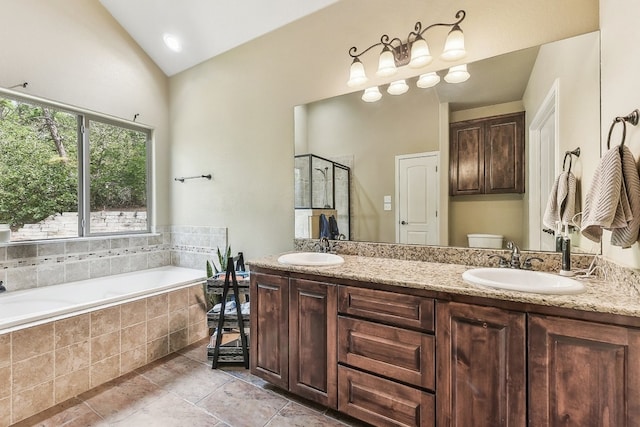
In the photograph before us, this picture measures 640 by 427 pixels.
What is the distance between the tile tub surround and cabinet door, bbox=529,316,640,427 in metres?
2.51

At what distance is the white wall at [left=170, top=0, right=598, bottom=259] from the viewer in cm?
171

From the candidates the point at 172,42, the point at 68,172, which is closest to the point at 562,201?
the point at 172,42

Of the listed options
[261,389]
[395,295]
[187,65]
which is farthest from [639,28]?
[187,65]

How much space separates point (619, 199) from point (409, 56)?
1.44 m

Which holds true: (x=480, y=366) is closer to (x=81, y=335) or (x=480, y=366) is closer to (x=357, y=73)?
(x=357, y=73)

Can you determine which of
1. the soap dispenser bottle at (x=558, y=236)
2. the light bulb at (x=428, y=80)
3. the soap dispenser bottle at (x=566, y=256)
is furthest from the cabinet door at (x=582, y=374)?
the light bulb at (x=428, y=80)

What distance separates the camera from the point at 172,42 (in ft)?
10.1

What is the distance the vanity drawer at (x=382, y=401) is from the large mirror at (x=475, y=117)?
91 cm

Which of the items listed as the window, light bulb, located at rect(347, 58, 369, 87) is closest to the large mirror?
light bulb, located at rect(347, 58, 369, 87)

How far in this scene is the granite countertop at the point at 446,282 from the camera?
1.04 metres

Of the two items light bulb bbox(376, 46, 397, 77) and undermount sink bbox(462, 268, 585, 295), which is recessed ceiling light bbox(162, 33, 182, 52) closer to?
light bulb bbox(376, 46, 397, 77)

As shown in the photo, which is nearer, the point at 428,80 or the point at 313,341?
the point at 313,341

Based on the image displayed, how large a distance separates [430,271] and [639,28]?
1.30 meters

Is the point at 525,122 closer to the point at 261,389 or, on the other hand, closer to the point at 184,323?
the point at 261,389
